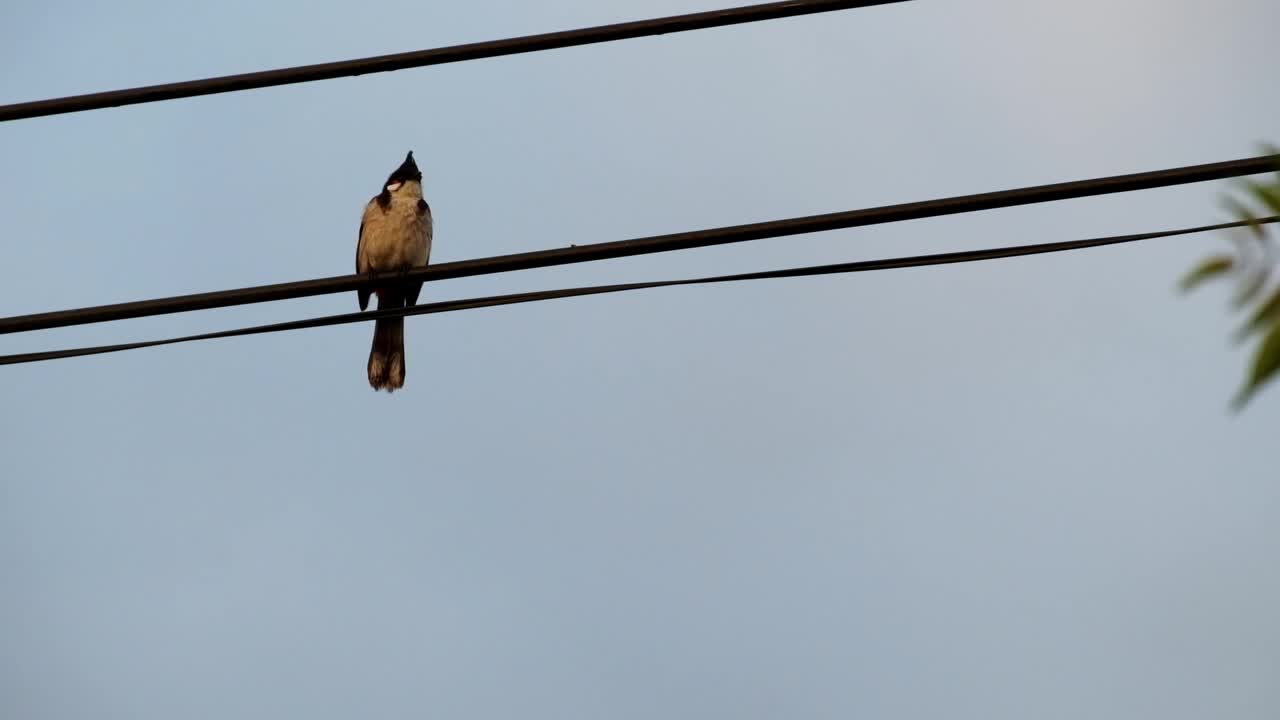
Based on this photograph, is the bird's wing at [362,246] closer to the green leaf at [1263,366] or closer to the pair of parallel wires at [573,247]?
the pair of parallel wires at [573,247]

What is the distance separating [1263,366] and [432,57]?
4.94 meters

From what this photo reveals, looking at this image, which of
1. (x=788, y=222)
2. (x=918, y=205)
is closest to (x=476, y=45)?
(x=788, y=222)

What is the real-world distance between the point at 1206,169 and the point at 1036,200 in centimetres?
66

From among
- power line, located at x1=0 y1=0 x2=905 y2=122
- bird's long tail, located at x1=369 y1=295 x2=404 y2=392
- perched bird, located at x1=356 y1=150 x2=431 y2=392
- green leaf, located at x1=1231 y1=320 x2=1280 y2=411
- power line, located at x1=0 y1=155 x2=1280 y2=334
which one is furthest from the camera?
bird's long tail, located at x1=369 y1=295 x2=404 y2=392

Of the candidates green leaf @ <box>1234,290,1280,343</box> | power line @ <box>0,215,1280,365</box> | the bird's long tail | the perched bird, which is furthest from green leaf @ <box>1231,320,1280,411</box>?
the bird's long tail

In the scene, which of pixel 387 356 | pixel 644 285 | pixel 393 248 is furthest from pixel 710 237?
pixel 387 356

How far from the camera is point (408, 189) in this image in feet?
43.2

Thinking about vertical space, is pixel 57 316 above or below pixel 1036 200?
below

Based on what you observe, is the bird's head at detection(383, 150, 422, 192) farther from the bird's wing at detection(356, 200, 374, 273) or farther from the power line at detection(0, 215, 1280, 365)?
the power line at detection(0, 215, 1280, 365)

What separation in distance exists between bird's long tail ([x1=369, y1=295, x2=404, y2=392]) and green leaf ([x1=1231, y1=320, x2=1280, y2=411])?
11.0 meters

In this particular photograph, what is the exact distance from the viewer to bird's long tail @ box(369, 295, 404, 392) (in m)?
13.1

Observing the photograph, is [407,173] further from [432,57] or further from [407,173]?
[432,57]

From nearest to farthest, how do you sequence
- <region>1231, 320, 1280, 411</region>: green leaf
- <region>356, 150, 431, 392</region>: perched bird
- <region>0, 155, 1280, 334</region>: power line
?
1. <region>1231, 320, 1280, 411</region>: green leaf
2. <region>0, 155, 1280, 334</region>: power line
3. <region>356, 150, 431, 392</region>: perched bird

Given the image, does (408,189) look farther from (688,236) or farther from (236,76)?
(688,236)
